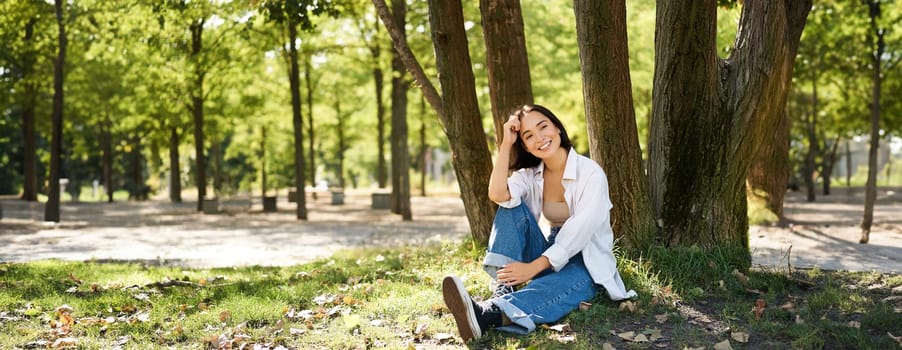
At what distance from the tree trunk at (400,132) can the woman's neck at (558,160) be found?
1346cm

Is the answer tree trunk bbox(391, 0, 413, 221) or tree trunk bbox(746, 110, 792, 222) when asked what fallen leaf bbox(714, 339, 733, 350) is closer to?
tree trunk bbox(746, 110, 792, 222)

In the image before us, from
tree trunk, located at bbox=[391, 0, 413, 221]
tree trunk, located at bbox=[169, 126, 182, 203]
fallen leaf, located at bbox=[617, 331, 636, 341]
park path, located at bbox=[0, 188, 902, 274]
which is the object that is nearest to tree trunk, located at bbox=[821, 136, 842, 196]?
park path, located at bbox=[0, 188, 902, 274]

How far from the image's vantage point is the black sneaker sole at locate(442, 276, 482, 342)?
4.87 metres

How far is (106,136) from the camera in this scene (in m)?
36.9

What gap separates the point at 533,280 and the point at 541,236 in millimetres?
319

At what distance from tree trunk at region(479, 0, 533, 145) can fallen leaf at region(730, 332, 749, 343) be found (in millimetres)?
3890

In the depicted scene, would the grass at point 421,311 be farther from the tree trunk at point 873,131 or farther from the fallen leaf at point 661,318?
the tree trunk at point 873,131

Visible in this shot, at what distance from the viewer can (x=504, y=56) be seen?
343 inches

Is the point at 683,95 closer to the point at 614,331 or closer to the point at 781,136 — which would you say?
the point at 614,331

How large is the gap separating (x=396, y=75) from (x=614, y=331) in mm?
16213

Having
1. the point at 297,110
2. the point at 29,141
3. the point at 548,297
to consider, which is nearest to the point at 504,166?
the point at 548,297

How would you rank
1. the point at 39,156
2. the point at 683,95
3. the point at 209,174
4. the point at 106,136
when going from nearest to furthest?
the point at 683,95
the point at 106,136
the point at 39,156
the point at 209,174

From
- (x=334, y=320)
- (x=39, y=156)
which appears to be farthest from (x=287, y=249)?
(x=39, y=156)

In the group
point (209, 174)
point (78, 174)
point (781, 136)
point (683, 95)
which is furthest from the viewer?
point (209, 174)
